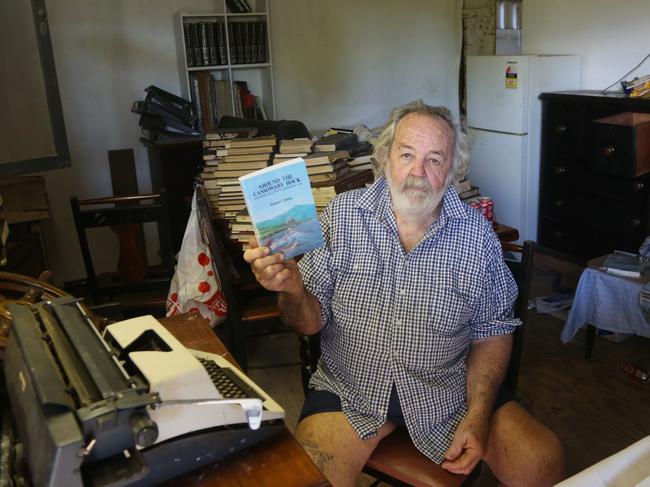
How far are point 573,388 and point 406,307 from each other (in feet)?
4.86

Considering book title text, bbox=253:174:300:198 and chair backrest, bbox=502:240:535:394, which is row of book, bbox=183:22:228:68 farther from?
book title text, bbox=253:174:300:198

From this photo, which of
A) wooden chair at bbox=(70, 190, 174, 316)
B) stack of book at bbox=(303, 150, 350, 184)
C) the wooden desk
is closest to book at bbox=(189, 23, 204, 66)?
wooden chair at bbox=(70, 190, 174, 316)

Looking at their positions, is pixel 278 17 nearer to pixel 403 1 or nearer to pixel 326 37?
pixel 326 37

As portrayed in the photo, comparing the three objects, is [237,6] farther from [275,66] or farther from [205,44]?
[275,66]

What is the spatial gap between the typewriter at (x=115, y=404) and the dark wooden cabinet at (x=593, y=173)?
2.78 m

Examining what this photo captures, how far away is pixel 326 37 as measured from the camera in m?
4.54

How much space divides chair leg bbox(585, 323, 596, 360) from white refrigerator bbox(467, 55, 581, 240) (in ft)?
3.94

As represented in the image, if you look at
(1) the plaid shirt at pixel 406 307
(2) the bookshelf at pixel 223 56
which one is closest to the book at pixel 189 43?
(2) the bookshelf at pixel 223 56

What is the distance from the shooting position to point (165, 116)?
3.79 meters

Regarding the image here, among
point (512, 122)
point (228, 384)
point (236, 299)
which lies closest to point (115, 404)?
point (228, 384)

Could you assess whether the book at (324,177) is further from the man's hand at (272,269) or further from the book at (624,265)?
the book at (624,265)

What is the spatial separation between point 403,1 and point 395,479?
A: 3939 millimetres

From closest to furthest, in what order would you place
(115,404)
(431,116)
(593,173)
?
(115,404) → (431,116) → (593,173)

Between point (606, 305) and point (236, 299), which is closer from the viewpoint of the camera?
point (236, 299)
